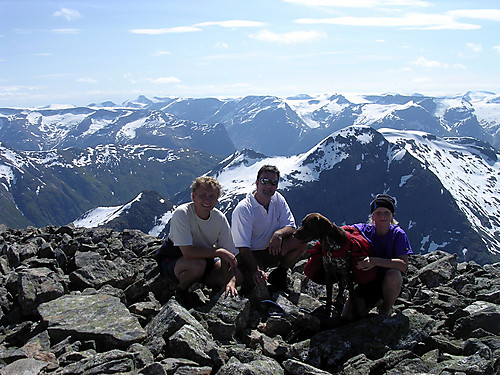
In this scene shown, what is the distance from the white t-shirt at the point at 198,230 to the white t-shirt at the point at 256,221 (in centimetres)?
37

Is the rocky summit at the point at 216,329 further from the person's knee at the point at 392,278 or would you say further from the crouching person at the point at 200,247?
the person's knee at the point at 392,278

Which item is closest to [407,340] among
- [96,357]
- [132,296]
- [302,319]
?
[302,319]

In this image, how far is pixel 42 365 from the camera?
7492mm

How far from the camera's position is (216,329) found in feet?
A: 31.7

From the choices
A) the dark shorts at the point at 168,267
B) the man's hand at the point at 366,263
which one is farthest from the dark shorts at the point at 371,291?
the dark shorts at the point at 168,267

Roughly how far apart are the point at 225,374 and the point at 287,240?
5.03 meters

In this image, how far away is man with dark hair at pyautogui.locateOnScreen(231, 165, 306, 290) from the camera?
1152 centimetres

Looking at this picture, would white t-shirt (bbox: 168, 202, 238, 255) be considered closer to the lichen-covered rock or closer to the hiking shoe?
the hiking shoe

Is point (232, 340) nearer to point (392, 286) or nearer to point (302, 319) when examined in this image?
point (302, 319)

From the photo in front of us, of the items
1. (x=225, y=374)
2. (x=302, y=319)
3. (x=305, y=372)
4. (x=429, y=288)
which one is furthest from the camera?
(x=429, y=288)

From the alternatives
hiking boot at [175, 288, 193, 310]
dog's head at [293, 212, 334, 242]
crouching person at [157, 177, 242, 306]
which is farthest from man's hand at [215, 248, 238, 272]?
dog's head at [293, 212, 334, 242]

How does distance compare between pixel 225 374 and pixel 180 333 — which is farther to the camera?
pixel 180 333

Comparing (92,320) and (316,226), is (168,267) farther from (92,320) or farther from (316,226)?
(316,226)

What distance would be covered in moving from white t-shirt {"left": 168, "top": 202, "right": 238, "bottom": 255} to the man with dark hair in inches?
16.9
